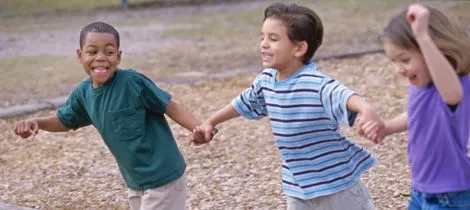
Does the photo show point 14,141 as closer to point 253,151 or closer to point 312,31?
point 253,151

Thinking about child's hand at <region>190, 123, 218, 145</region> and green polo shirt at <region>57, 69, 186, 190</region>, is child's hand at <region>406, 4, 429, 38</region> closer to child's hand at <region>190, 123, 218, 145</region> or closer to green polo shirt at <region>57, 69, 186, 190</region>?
child's hand at <region>190, 123, 218, 145</region>

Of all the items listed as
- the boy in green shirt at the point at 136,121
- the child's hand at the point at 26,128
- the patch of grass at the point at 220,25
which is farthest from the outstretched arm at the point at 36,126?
the patch of grass at the point at 220,25

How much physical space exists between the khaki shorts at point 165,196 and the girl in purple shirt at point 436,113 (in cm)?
113

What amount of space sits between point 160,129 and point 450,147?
4.60 ft

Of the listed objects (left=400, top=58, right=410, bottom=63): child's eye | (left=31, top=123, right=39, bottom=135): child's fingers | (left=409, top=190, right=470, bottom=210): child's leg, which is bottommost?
(left=31, top=123, right=39, bottom=135): child's fingers

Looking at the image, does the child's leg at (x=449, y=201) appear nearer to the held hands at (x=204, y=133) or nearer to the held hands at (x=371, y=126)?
the held hands at (x=371, y=126)

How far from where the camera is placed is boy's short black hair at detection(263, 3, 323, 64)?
3928 mm

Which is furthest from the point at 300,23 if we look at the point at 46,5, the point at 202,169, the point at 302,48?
the point at 46,5

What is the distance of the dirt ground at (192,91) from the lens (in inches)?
236

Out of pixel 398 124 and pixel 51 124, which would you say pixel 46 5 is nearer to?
pixel 51 124

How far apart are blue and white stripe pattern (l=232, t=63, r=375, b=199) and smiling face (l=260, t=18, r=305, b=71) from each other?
0.06m

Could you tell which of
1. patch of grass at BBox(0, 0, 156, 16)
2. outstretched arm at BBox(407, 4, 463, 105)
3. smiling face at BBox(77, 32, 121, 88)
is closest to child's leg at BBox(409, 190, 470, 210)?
outstretched arm at BBox(407, 4, 463, 105)

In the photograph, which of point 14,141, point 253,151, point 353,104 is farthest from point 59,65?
point 353,104

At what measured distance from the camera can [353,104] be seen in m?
3.59
